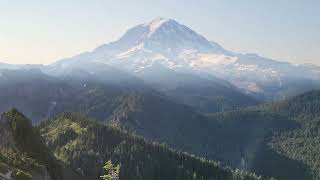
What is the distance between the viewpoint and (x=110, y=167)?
251ft

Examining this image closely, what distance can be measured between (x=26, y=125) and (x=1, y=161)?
54758mm

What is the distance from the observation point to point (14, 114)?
182625 mm

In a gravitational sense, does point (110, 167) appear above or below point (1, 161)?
above

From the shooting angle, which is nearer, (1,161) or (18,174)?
(18,174)

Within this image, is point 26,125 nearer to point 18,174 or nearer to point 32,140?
point 32,140

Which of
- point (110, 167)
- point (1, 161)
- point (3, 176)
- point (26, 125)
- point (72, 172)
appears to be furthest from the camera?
point (72, 172)

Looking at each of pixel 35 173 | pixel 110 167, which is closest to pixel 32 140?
pixel 35 173

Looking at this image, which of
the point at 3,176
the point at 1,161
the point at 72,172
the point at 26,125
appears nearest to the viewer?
the point at 3,176

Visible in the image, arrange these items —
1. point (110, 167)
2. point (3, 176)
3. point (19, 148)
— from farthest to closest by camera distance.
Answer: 1. point (19, 148)
2. point (3, 176)
3. point (110, 167)

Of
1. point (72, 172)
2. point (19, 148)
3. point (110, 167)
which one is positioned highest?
point (110, 167)

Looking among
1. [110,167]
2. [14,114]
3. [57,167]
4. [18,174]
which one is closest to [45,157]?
[57,167]

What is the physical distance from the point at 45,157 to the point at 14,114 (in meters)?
25.8

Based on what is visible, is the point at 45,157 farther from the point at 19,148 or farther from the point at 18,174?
the point at 18,174

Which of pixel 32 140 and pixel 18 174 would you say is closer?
pixel 18 174
